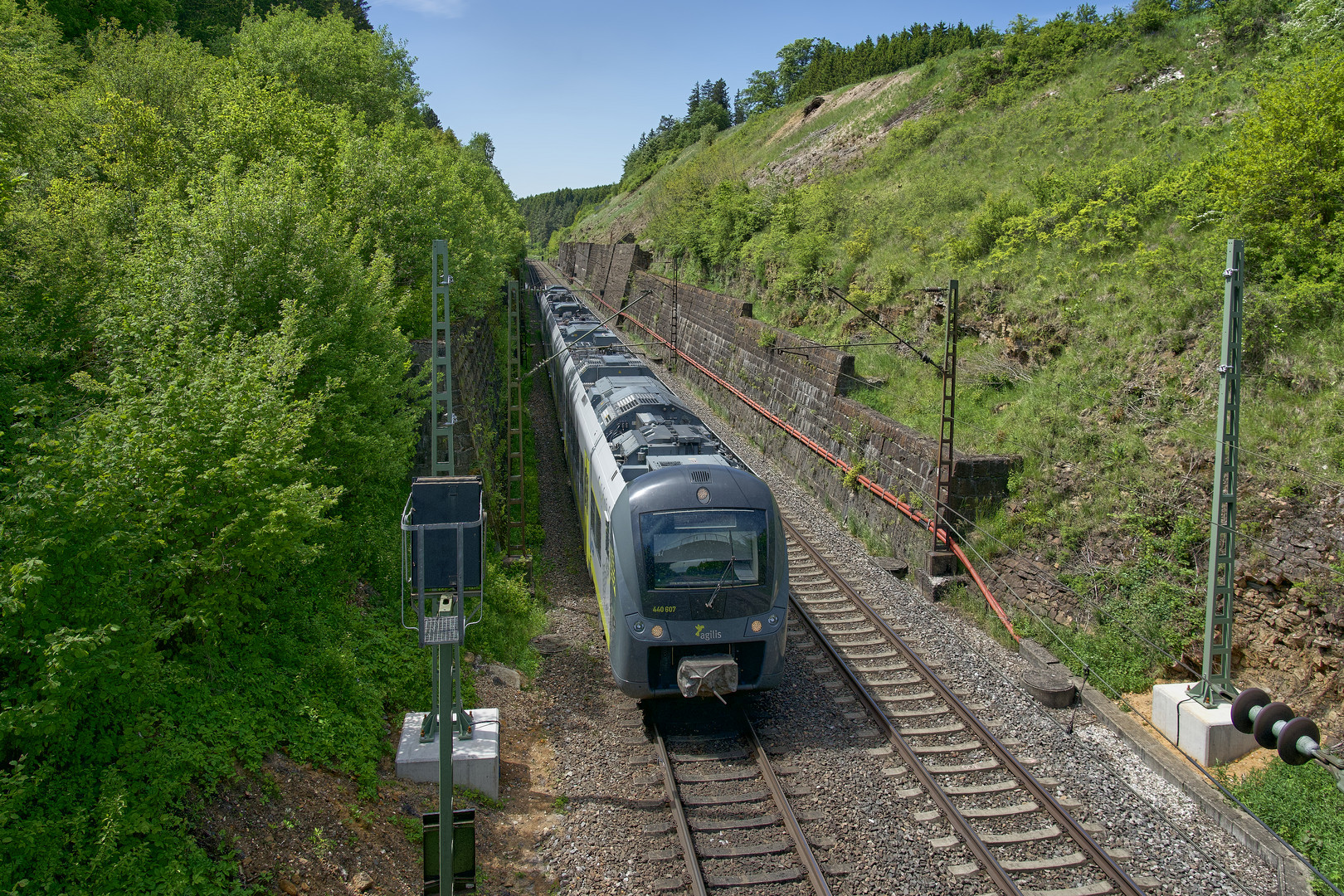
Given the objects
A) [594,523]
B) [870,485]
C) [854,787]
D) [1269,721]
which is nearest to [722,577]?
[854,787]

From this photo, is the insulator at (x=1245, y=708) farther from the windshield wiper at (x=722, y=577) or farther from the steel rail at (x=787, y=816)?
the windshield wiper at (x=722, y=577)

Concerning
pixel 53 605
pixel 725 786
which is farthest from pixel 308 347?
pixel 725 786

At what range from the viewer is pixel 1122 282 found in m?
15.5

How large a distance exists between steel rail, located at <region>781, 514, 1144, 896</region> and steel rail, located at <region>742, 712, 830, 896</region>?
1588 millimetres

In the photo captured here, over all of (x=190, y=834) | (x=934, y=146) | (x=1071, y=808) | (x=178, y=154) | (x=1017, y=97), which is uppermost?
(x=1017, y=97)

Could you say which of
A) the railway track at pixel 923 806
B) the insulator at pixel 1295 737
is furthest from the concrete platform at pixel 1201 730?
the insulator at pixel 1295 737

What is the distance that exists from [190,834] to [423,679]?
A: 429 centimetres

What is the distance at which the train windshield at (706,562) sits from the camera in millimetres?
8906

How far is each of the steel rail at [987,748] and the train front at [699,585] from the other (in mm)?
1748

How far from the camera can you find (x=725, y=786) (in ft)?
27.9

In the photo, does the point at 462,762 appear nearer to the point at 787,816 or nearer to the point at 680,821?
the point at 680,821

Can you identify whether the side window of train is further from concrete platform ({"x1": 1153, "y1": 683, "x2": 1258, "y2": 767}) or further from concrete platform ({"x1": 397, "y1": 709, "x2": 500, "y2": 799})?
concrete platform ({"x1": 1153, "y1": 683, "x2": 1258, "y2": 767})

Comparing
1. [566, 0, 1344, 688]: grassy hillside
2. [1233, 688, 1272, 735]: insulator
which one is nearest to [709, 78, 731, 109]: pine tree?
[566, 0, 1344, 688]: grassy hillside

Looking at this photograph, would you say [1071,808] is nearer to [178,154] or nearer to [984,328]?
[984,328]
